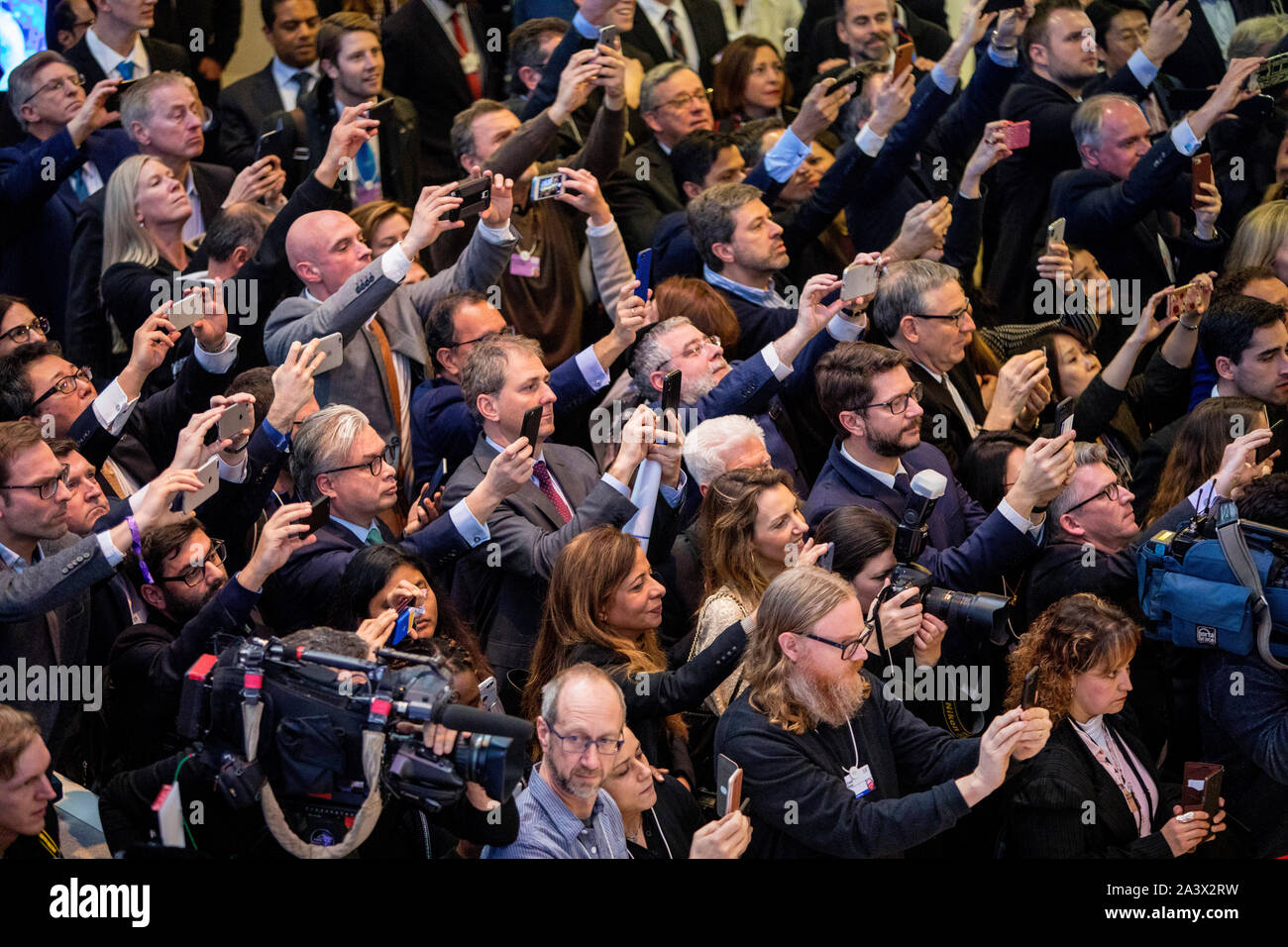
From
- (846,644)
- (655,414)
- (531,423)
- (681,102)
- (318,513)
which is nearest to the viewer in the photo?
(846,644)

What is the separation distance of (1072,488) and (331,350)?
215 cm

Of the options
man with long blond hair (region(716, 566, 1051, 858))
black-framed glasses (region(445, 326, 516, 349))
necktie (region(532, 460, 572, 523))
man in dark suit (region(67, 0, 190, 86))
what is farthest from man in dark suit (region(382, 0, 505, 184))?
man with long blond hair (region(716, 566, 1051, 858))

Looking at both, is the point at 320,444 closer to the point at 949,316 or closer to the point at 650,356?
the point at 650,356

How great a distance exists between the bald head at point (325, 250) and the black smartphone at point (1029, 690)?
8.08ft

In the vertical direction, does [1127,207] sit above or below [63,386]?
above

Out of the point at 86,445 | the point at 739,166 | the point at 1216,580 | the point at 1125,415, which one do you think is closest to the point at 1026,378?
the point at 1125,415

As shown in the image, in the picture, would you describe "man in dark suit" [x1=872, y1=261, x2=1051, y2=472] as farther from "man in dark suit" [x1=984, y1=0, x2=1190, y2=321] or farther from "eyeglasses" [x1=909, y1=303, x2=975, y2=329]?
"man in dark suit" [x1=984, y1=0, x2=1190, y2=321]

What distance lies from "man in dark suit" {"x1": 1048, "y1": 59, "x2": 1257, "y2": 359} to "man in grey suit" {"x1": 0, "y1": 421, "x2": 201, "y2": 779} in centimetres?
367

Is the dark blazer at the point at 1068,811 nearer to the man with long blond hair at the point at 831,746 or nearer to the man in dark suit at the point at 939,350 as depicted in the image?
the man with long blond hair at the point at 831,746

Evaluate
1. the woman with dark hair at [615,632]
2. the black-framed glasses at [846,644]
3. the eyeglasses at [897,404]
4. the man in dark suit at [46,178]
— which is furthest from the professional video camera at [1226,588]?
the man in dark suit at [46,178]

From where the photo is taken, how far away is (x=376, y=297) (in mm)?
5191

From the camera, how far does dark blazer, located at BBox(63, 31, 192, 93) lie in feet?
22.0

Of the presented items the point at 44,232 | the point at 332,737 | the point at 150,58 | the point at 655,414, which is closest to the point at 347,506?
the point at 655,414

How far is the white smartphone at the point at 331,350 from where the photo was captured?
4.95m
